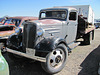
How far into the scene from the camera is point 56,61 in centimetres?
347

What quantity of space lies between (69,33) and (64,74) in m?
2.05

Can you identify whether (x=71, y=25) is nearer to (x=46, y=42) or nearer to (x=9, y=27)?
(x=46, y=42)

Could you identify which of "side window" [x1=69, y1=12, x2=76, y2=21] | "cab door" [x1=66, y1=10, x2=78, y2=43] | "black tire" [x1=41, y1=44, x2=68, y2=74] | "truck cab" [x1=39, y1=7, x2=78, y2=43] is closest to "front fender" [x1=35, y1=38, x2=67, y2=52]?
"black tire" [x1=41, y1=44, x2=68, y2=74]

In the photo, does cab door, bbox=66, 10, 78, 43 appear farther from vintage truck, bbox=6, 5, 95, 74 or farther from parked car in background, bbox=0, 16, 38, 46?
parked car in background, bbox=0, 16, 38, 46

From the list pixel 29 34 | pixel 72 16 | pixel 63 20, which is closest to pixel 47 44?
pixel 29 34

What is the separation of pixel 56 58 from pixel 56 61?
11cm

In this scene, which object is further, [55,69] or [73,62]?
[73,62]

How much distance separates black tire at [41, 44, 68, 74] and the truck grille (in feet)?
2.47

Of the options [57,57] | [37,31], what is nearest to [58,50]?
[57,57]

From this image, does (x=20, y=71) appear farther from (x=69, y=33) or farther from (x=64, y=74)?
(x=69, y=33)

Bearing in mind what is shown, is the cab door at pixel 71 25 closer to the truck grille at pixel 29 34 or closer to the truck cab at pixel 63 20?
the truck cab at pixel 63 20

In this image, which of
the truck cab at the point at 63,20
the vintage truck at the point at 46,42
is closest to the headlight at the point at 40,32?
the vintage truck at the point at 46,42

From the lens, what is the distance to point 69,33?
4852 mm

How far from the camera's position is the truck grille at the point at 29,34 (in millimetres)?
3469
